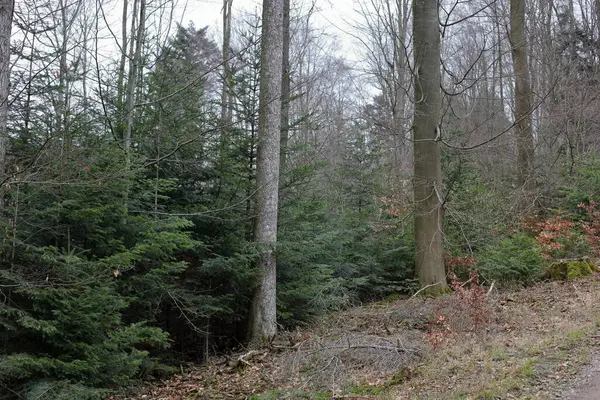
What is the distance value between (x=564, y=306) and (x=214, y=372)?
19.7ft

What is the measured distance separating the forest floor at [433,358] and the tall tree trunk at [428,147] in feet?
5.49

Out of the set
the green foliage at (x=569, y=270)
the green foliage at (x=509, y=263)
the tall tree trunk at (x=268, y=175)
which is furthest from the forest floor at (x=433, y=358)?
the green foliage at (x=509, y=263)

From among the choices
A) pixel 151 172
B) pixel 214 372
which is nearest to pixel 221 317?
pixel 214 372

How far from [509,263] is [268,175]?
6.12 metres

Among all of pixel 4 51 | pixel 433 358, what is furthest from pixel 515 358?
pixel 4 51

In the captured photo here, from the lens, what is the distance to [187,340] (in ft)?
33.0

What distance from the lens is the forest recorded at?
634cm

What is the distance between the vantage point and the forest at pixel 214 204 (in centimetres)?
634

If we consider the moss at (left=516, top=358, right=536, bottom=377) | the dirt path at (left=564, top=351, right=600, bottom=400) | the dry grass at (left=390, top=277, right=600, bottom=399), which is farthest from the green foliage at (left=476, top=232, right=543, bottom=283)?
the dirt path at (left=564, top=351, right=600, bottom=400)

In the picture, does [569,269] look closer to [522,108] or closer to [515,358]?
[522,108]

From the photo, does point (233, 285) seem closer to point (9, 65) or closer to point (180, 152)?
point (180, 152)

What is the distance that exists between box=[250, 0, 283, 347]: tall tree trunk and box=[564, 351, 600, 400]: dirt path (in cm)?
543

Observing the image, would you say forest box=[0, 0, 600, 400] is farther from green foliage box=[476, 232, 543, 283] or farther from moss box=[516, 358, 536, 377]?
moss box=[516, 358, 536, 377]

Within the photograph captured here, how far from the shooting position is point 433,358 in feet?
20.2
